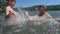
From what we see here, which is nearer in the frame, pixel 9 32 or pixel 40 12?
pixel 9 32

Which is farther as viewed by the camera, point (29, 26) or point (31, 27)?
point (29, 26)

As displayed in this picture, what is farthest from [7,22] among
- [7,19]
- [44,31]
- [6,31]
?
[44,31]

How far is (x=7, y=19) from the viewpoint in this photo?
28.7ft

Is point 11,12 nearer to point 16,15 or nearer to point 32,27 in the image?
point 16,15

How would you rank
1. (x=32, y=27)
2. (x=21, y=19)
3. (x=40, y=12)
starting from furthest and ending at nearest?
1. (x=40, y=12)
2. (x=21, y=19)
3. (x=32, y=27)

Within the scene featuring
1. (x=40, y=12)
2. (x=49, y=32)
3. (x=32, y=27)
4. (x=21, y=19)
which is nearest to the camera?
(x=49, y=32)

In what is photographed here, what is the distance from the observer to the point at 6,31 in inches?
314

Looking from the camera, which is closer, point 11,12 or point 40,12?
point 11,12

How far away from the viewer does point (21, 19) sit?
9031mm

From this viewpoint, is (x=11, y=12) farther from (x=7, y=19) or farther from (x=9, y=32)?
(x=9, y=32)

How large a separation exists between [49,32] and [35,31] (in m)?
0.45

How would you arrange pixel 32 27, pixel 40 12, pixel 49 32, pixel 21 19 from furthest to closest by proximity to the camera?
pixel 40 12, pixel 21 19, pixel 32 27, pixel 49 32

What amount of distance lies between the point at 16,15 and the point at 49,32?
1571 mm

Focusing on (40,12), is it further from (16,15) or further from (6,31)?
(6,31)
